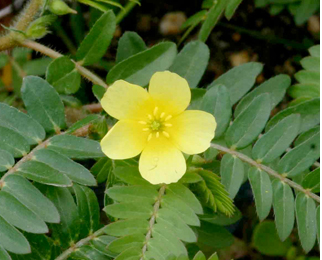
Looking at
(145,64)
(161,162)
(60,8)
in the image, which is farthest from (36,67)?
(161,162)

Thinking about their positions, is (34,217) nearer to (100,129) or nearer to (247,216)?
(100,129)

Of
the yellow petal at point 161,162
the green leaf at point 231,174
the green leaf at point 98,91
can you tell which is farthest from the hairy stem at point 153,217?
the green leaf at point 98,91

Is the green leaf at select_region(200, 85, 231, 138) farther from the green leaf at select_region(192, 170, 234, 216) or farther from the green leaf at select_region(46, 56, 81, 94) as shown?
the green leaf at select_region(46, 56, 81, 94)

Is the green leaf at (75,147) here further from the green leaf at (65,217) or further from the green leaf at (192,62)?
the green leaf at (192,62)

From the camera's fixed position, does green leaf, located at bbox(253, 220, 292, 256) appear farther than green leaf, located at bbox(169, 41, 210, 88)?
Yes

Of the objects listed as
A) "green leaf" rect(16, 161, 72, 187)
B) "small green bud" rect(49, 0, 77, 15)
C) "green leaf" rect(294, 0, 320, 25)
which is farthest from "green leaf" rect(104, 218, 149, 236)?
"green leaf" rect(294, 0, 320, 25)

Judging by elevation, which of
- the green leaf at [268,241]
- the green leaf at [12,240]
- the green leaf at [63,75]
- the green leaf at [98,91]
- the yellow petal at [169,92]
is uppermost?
the green leaf at [63,75]
